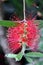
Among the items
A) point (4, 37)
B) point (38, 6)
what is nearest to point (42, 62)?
point (4, 37)

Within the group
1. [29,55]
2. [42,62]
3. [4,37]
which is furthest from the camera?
[4,37]

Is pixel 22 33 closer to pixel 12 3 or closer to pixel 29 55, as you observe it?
pixel 29 55

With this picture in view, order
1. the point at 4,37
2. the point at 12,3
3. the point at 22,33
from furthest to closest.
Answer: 1. the point at 12,3
2. the point at 4,37
3. the point at 22,33

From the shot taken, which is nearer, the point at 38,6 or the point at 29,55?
the point at 29,55

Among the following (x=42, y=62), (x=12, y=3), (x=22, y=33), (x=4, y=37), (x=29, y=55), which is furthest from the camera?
(x=12, y=3)

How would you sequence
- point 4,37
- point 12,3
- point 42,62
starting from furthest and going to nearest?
1. point 12,3
2. point 4,37
3. point 42,62

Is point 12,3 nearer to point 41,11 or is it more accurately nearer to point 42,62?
point 41,11

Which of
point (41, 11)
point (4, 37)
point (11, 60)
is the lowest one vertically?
point (11, 60)

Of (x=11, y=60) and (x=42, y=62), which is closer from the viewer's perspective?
(x=42, y=62)

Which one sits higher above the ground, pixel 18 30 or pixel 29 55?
pixel 18 30

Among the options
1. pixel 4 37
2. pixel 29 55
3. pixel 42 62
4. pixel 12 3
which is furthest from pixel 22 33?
pixel 12 3
